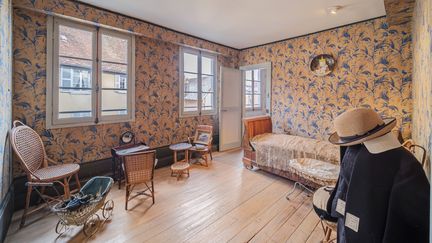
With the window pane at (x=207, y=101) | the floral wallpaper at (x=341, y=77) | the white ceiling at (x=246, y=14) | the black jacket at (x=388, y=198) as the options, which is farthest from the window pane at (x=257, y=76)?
the black jacket at (x=388, y=198)

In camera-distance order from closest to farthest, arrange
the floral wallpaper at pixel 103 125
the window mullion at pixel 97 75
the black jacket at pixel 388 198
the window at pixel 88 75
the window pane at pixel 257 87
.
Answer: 1. the black jacket at pixel 388 198
2. the floral wallpaper at pixel 103 125
3. the window at pixel 88 75
4. the window mullion at pixel 97 75
5. the window pane at pixel 257 87

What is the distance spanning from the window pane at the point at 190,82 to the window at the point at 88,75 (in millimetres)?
1204

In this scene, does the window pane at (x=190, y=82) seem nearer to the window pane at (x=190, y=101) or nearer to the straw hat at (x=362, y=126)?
the window pane at (x=190, y=101)

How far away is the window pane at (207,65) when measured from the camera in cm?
482

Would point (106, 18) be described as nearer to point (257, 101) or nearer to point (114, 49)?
point (114, 49)

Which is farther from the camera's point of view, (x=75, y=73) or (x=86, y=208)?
(x=75, y=73)

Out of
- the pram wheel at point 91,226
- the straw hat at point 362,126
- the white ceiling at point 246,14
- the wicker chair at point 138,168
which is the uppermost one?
the white ceiling at point 246,14

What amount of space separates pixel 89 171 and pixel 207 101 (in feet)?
9.16

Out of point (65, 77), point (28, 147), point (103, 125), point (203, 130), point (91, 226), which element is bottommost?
point (91, 226)

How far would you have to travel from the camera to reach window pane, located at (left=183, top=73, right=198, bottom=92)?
4448 millimetres

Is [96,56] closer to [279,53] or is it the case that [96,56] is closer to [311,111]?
[279,53]

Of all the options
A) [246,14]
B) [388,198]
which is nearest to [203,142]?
[246,14]

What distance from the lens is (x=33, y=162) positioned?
7.78 ft

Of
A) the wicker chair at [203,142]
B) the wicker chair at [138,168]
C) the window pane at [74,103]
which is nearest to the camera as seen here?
the wicker chair at [138,168]
